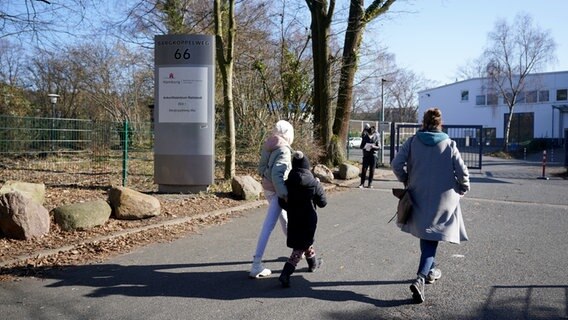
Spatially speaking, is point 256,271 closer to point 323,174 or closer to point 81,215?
point 81,215

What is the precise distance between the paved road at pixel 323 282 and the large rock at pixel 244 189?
2.32m

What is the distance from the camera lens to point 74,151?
43.2ft

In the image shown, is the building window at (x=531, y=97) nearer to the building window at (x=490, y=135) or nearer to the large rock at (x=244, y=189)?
the building window at (x=490, y=135)

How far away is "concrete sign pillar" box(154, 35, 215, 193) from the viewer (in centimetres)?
1073

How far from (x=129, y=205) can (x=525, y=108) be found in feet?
179

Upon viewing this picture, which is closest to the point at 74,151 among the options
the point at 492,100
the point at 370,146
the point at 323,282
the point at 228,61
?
the point at 228,61

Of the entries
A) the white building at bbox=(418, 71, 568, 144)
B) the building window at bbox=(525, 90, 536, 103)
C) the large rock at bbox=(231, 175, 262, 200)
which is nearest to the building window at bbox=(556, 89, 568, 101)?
the white building at bbox=(418, 71, 568, 144)

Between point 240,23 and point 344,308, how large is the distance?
18383 millimetres

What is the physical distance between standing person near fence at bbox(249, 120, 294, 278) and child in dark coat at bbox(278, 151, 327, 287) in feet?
0.27

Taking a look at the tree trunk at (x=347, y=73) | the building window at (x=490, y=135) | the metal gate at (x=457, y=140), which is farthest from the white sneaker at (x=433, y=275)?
the building window at (x=490, y=135)

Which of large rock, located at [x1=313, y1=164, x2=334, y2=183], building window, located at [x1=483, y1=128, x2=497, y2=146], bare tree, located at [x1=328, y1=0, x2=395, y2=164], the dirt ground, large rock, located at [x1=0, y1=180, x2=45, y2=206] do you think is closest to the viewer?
the dirt ground

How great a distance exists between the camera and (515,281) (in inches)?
217

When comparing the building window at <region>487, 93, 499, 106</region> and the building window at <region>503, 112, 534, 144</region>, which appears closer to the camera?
the building window at <region>503, 112, 534, 144</region>

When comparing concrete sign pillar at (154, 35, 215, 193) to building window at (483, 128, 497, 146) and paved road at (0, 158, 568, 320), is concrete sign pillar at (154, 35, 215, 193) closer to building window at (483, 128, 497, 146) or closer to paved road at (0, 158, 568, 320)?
paved road at (0, 158, 568, 320)
